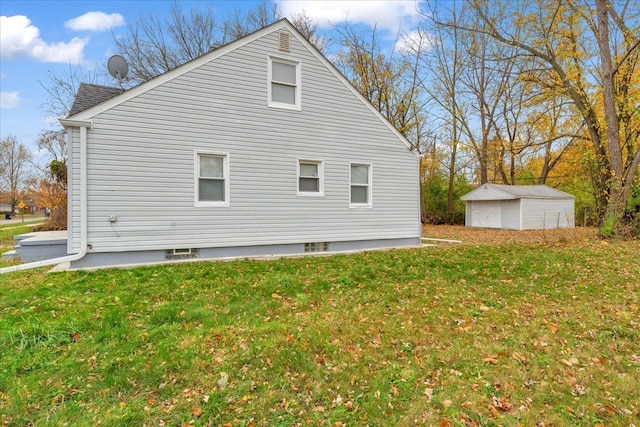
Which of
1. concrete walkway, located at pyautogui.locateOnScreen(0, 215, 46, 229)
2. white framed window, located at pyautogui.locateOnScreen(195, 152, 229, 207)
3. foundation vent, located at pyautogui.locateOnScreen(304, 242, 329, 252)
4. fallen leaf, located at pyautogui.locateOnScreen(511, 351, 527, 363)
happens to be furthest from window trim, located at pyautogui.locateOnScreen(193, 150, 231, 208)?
concrete walkway, located at pyautogui.locateOnScreen(0, 215, 46, 229)

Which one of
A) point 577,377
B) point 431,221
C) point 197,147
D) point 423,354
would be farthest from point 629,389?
point 431,221

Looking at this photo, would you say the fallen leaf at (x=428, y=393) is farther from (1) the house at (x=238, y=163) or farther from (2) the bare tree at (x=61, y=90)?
(2) the bare tree at (x=61, y=90)

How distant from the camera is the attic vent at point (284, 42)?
8961 millimetres

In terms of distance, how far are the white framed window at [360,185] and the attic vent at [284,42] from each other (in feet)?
11.8

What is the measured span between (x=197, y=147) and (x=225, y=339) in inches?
220

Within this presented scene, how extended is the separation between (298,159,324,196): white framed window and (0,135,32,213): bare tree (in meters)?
44.7

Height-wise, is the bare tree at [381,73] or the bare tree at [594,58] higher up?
A: the bare tree at [381,73]

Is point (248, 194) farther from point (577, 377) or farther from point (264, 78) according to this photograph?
point (577, 377)

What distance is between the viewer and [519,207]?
20781mm

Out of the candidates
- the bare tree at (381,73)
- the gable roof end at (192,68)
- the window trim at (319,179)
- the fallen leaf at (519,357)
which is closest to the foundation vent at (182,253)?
the window trim at (319,179)

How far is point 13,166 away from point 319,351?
5046 cm

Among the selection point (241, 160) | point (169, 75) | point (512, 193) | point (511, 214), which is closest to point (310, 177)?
point (241, 160)

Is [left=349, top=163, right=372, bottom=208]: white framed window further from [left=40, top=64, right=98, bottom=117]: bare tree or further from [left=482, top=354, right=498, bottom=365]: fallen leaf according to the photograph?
[left=40, top=64, right=98, bottom=117]: bare tree

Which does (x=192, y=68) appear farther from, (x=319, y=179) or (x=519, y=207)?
(x=519, y=207)
